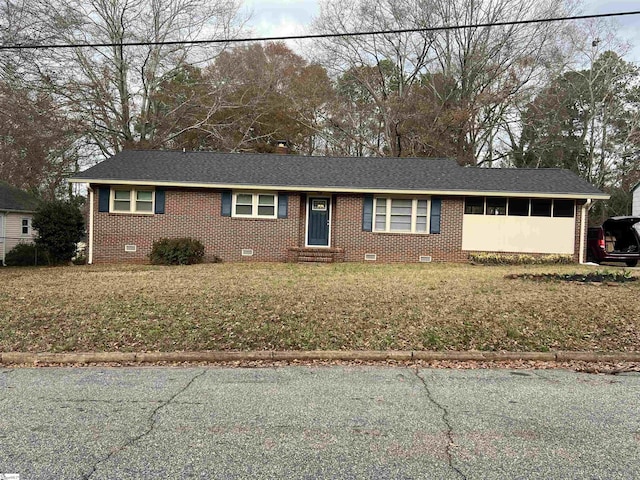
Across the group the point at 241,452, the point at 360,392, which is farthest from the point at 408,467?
the point at 360,392

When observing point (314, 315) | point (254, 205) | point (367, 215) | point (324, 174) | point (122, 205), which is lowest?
point (314, 315)

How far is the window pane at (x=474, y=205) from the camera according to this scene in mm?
16250

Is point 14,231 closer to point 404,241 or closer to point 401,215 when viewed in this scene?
point 401,215

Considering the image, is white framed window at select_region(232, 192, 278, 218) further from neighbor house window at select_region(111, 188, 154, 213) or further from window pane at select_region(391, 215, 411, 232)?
window pane at select_region(391, 215, 411, 232)

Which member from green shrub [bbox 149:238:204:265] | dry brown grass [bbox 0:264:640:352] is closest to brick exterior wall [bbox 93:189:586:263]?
green shrub [bbox 149:238:204:265]

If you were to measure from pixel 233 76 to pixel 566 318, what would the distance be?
24.1 metres

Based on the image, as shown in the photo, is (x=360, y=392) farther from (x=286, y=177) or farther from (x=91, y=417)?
(x=286, y=177)

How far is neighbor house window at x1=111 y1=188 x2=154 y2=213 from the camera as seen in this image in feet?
53.1

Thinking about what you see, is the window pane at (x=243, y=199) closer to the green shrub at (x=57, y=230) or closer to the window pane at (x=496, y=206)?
the green shrub at (x=57, y=230)

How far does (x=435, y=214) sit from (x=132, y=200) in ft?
33.3

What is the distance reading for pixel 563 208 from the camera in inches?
637


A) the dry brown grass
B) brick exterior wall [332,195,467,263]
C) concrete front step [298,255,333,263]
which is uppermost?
brick exterior wall [332,195,467,263]

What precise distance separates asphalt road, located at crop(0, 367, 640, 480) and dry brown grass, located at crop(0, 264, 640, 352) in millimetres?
939

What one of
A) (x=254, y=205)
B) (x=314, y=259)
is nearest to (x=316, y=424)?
(x=314, y=259)
